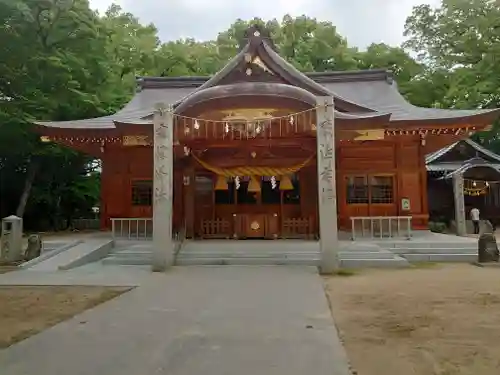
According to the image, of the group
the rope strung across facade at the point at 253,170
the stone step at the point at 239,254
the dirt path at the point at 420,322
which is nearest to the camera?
the dirt path at the point at 420,322

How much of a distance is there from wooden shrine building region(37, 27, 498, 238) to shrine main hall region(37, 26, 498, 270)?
0.04m

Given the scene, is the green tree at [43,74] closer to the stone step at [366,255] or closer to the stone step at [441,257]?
the stone step at [366,255]

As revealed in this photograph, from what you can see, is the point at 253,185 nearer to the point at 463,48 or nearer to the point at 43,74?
the point at 43,74

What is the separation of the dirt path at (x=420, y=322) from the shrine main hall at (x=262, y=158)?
555 cm

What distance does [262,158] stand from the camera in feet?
50.8

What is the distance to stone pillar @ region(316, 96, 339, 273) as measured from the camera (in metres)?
10.4

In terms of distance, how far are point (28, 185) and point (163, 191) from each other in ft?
41.8

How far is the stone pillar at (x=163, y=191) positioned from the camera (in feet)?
35.8

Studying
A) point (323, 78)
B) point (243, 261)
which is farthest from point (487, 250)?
point (323, 78)

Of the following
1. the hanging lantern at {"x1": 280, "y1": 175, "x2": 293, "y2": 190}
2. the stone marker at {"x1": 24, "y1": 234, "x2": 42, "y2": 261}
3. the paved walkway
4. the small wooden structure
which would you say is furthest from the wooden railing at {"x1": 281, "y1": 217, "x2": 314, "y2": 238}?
the small wooden structure

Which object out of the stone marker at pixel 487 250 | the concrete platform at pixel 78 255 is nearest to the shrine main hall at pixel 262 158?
the concrete platform at pixel 78 255

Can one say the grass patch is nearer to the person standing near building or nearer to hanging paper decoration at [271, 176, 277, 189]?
hanging paper decoration at [271, 176, 277, 189]

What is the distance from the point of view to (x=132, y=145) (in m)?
15.6

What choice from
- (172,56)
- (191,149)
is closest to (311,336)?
(191,149)
